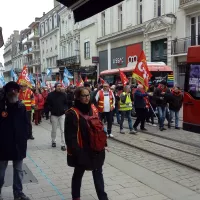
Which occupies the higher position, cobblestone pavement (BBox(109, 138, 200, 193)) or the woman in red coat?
the woman in red coat

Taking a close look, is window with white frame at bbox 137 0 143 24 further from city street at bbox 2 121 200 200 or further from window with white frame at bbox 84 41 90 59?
city street at bbox 2 121 200 200

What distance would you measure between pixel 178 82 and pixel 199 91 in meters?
15.7

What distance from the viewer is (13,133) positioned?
449 cm

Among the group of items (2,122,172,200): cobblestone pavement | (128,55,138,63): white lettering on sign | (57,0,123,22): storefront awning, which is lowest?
(2,122,172,200): cobblestone pavement

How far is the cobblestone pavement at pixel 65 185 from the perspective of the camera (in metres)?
4.78

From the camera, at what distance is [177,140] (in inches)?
353

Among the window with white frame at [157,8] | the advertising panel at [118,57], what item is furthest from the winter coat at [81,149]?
the advertising panel at [118,57]

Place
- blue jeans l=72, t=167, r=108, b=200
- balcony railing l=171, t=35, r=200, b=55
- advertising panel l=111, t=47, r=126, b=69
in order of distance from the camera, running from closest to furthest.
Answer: blue jeans l=72, t=167, r=108, b=200, balcony railing l=171, t=35, r=200, b=55, advertising panel l=111, t=47, r=126, b=69

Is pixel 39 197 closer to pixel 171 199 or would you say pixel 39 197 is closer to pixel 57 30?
pixel 171 199

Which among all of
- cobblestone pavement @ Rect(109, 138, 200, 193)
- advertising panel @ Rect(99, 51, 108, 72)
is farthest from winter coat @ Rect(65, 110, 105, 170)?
advertising panel @ Rect(99, 51, 108, 72)

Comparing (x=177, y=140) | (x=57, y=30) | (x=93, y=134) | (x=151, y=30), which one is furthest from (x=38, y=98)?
(x=57, y=30)

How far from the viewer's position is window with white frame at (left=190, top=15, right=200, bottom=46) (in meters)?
21.3

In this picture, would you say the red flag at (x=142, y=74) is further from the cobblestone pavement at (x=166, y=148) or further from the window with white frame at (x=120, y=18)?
the window with white frame at (x=120, y=18)

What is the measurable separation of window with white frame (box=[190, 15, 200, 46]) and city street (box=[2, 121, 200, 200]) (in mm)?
14858
